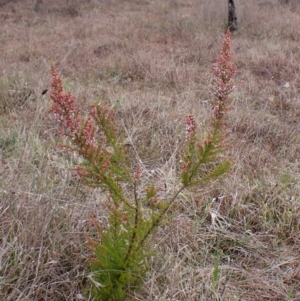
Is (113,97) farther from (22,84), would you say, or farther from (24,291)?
(24,291)

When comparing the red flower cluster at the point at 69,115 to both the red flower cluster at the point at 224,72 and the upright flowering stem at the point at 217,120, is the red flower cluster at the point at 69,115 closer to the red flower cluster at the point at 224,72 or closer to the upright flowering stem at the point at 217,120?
the upright flowering stem at the point at 217,120

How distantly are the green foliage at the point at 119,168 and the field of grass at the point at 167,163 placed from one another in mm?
227

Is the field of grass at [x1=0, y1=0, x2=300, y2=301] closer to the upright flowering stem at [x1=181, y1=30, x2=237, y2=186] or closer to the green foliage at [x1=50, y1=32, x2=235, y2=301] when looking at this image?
the green foliage at [x1=50, y1=32, x2=235, y2=301]

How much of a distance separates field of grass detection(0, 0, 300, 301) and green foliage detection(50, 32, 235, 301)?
8.9 inches

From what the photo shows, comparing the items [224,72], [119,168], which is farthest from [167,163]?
[224,72]

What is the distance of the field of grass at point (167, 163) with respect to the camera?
6.08 feet

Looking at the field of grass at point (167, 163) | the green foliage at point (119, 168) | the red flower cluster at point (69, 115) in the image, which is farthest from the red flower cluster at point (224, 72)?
the field of grass at point (167, 163)

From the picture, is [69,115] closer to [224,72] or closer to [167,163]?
[224,72]

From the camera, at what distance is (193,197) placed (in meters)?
2.54

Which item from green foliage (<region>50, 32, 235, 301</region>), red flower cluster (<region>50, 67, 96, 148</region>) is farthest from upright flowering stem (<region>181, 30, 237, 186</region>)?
red flower cluster (<region>50, 67, 96, 148</region>)

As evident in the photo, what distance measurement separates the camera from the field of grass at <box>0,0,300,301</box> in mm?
1854

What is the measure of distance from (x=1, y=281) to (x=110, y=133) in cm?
81

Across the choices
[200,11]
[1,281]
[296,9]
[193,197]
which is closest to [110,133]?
[1,281]

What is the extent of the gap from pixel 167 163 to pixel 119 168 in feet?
4.71
